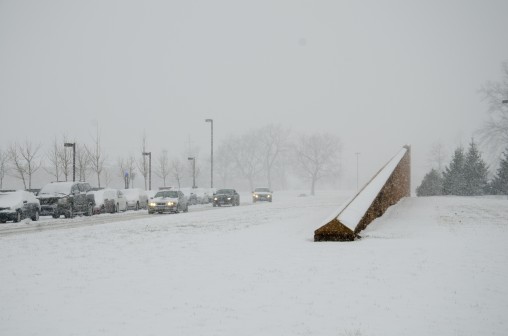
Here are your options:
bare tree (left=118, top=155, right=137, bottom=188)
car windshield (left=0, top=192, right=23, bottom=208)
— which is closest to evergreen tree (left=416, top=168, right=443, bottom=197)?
bare tree (left=118, top=155, right=137, bottom=188)

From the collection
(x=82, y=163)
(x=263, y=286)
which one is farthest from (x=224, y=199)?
(x=263, y=286)

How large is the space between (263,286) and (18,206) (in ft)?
64.7

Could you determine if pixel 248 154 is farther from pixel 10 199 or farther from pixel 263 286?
pixel 263 286

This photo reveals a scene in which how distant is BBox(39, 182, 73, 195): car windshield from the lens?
26.4 metres

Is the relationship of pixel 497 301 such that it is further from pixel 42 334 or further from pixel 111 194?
pixel 111 194

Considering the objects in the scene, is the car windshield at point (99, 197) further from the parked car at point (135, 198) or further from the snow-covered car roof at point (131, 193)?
the snow-covered car roof at point (131, 193)

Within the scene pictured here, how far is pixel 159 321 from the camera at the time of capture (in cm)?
610

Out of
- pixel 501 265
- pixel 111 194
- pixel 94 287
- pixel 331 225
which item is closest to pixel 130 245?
pixel 94 287

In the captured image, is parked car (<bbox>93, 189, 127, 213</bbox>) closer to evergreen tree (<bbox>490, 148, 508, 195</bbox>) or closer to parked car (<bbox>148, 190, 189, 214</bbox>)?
parked car (<bbox>148, 190, 189, 214</bbox>)

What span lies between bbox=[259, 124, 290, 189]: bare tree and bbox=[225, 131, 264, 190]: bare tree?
3.47 feet

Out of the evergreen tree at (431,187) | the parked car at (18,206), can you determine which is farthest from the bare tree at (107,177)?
the parked car at (18,206)

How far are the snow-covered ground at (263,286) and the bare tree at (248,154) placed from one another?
8635cm

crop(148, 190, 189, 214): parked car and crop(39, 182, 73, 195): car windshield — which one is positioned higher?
crop(39, 182, 73, 195): car windshield

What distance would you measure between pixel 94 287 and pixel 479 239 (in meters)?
8.26
